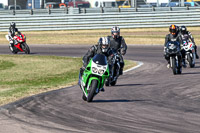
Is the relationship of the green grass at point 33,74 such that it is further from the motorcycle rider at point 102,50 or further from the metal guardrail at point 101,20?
the metal guardrail at point 101,20

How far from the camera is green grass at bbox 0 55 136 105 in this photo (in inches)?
478

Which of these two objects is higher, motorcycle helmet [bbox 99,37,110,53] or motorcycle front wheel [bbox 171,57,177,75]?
motorcycle helmet [bbox 99,37,110,53]

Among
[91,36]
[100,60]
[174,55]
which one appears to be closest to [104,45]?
[100,60]

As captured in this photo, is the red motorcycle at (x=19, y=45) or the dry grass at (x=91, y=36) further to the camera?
the dry grass at (x=91, y=36)

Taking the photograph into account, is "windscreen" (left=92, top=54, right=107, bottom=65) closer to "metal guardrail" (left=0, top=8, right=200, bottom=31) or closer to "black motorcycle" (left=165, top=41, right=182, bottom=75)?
"black motorcycle" (left=165, top=41, right=182, bottom=75)

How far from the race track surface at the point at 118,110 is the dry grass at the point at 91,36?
18.6 m

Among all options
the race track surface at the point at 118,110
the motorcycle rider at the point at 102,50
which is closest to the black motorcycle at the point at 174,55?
the race track surface at the point at 118,110

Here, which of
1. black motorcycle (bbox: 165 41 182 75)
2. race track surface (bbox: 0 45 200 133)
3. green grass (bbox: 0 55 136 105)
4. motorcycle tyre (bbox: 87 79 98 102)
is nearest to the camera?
race track surface (bbox: 0 45 200 133)

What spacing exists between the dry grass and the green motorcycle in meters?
21.8

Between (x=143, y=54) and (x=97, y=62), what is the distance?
14814mm

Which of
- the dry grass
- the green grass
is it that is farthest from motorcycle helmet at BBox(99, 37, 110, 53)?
the dry grass

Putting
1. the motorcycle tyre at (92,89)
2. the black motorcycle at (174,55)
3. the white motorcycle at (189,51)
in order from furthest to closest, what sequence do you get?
the white motorcycle at (189,51) < the black motorcycle at (174,55) < the motorcycle tyre at (92,89)

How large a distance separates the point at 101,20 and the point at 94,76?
26.7m

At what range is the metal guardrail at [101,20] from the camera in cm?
3606
